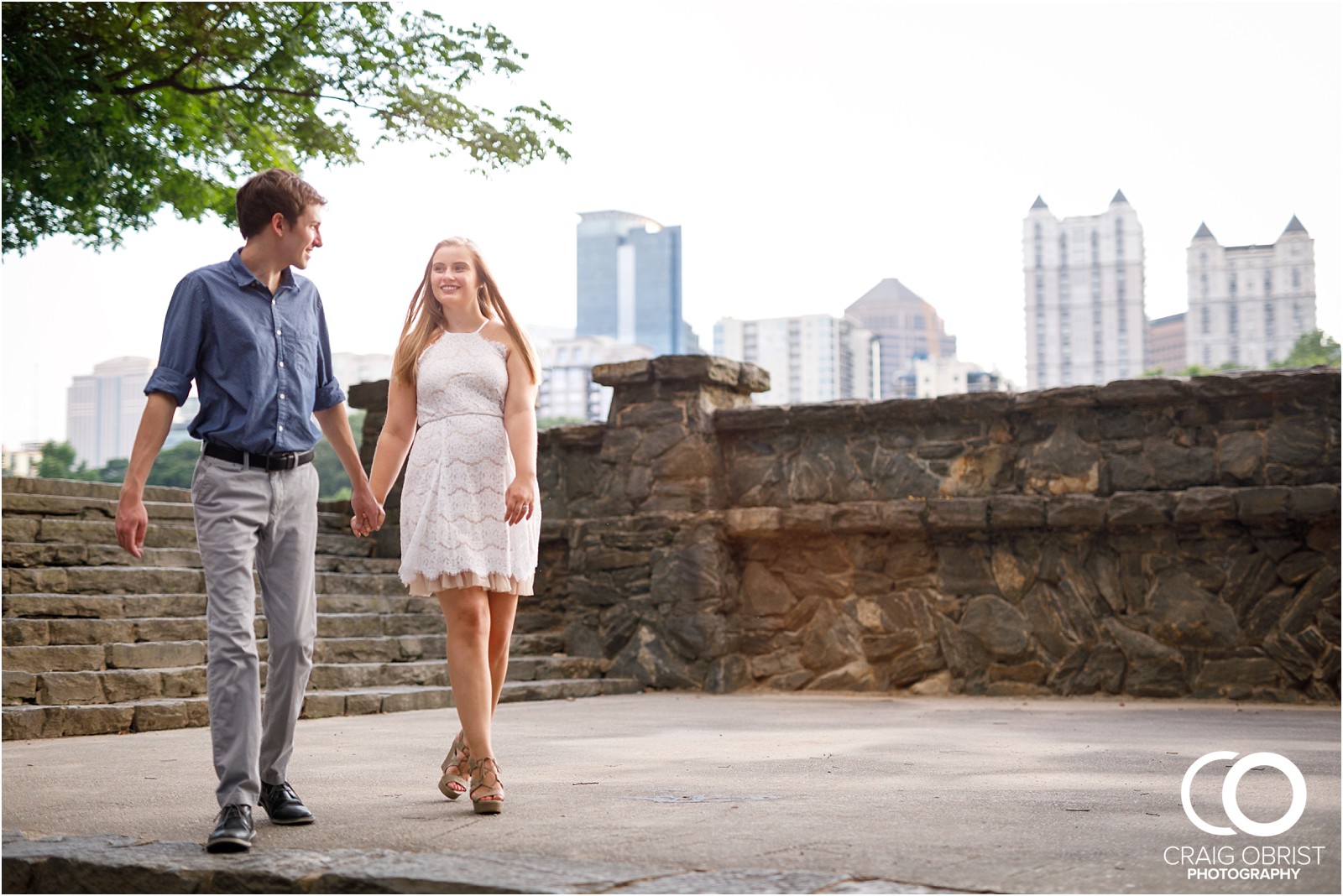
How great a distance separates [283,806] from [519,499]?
0.95 m

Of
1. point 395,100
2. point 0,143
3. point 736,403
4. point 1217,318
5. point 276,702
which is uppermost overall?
point 1217,318

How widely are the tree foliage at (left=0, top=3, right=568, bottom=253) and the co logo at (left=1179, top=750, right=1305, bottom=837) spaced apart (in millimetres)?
8485

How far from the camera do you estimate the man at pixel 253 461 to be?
3.15m

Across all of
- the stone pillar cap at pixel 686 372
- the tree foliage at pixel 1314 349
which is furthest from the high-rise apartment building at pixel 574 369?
the stone pillar cap at pixel 686 372

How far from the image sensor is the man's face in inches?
136

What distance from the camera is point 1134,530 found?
305 inches

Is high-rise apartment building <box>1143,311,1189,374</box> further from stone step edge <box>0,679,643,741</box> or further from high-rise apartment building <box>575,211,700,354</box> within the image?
stone step edge <box>0,679,643,741</box>

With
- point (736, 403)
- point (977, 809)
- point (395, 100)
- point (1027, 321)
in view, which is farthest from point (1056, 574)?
point (1027, 321)

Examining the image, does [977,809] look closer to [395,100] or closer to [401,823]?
[401,823]

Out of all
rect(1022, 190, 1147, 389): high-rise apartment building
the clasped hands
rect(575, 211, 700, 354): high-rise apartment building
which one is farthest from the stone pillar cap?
rect(1022, 190, 1147, 389): high-rise apartment building

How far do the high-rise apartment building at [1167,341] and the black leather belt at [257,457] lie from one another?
6131 inches

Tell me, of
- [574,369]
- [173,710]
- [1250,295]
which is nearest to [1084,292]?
[1250,295]

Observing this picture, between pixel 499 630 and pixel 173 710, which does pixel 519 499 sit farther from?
pixel 173 710

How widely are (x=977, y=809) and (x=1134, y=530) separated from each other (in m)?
4.96
